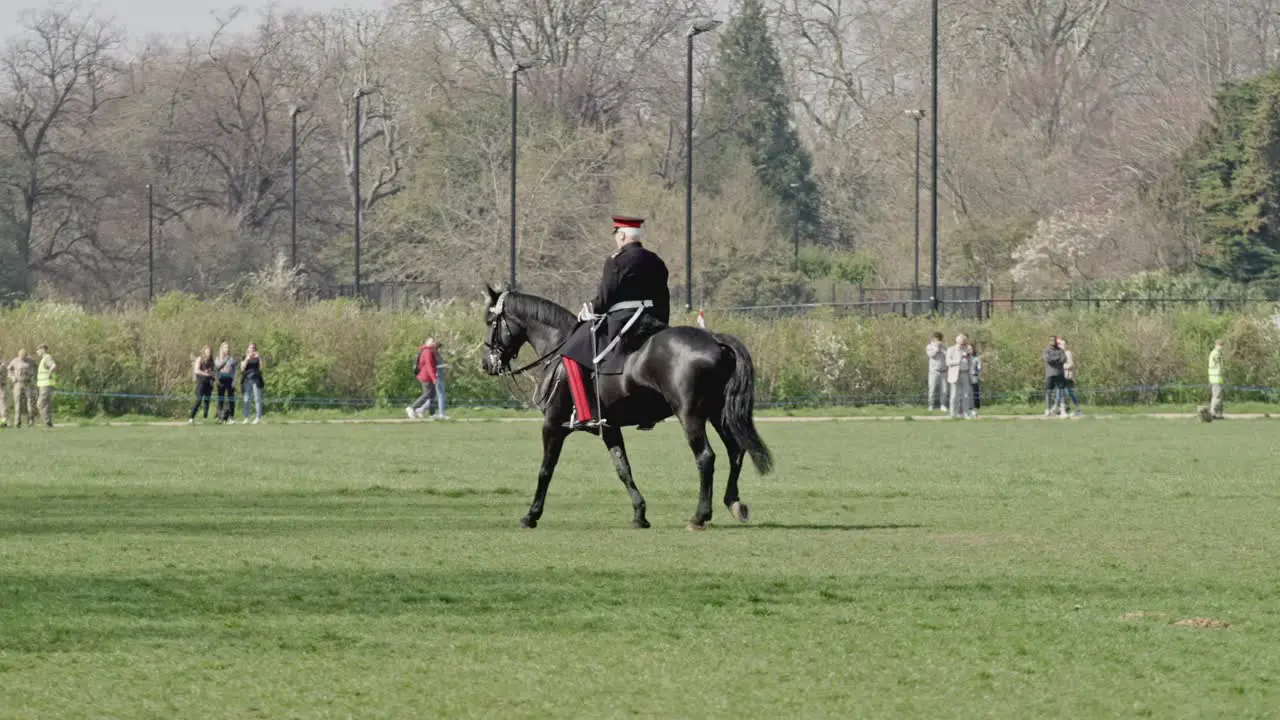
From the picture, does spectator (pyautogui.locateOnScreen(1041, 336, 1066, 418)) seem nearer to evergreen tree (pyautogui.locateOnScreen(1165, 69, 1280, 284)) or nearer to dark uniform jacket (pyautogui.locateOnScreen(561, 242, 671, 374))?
evergreen tree (pyautogui.locateOnScreen(1165, 69, 1280, 284))

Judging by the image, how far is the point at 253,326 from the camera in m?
51.3

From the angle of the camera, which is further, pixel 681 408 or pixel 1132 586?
pixel 681 408

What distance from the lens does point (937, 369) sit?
→ 162ft

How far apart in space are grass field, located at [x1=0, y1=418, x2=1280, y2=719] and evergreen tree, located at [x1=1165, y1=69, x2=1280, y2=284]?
4815 cm

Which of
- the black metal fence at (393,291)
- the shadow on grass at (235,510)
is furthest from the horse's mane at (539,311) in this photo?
the black metal fence at (393,291)

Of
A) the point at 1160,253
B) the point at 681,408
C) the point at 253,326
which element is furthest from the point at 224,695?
the point at 1160,253

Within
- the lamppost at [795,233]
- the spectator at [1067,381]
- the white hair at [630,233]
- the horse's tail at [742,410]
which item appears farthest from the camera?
the lamppost at [795,233]

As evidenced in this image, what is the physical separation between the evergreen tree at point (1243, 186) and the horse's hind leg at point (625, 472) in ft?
183

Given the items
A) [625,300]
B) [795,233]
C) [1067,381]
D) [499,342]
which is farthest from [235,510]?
[795,233]

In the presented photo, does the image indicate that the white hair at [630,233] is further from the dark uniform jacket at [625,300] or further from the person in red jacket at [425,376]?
the person in red jacket at [425,376]

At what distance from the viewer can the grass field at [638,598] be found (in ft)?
29.7

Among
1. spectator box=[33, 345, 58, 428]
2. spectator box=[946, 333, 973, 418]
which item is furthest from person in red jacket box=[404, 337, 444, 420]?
spectator box=[946, 333, 973, 418]

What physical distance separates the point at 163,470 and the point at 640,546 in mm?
12504

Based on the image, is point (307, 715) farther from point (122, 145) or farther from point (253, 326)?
point (122, 145)
